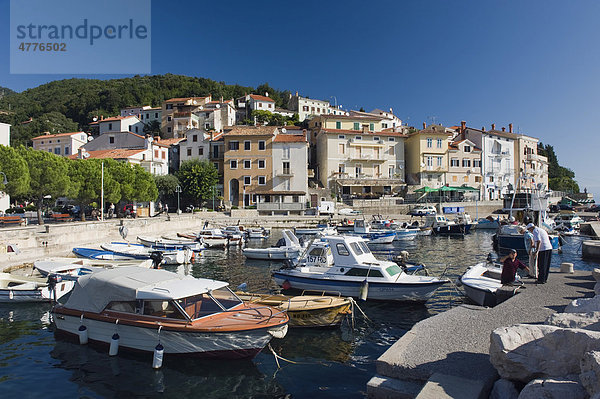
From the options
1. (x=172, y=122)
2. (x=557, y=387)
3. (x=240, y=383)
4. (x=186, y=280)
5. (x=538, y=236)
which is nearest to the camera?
(x=557, y=387)

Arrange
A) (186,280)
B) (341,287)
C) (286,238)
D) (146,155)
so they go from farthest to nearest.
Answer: (146,155) < (286,238) < (341,287) < (186,280)

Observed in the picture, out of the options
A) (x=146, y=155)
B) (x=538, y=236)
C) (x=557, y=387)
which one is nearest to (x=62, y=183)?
(x=146, y=155)

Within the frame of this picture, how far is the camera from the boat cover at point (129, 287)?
10203 millimetres

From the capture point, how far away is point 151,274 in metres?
11.4

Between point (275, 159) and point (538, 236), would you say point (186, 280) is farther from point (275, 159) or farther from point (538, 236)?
point (275, 159)

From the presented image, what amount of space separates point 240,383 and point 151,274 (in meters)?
4.28

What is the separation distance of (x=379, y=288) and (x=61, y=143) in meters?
73.2

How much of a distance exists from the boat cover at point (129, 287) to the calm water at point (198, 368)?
134 centimetres

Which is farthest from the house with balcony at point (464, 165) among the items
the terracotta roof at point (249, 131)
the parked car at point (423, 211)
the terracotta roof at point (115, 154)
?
the terracotta roof at point (115, 154)

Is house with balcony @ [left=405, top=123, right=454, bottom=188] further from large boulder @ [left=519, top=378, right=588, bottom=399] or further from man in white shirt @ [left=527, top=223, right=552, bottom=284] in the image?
large boulder @ [left=519, top=378, right=588, bottom=399]

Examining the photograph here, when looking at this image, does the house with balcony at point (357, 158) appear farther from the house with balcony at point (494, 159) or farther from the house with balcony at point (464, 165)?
the house with balcony at point (494, 159)

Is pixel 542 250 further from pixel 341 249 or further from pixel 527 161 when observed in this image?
pixel 527 161

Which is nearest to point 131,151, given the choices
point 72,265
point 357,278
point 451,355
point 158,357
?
point 72,265

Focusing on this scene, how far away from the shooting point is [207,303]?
1054 cm
